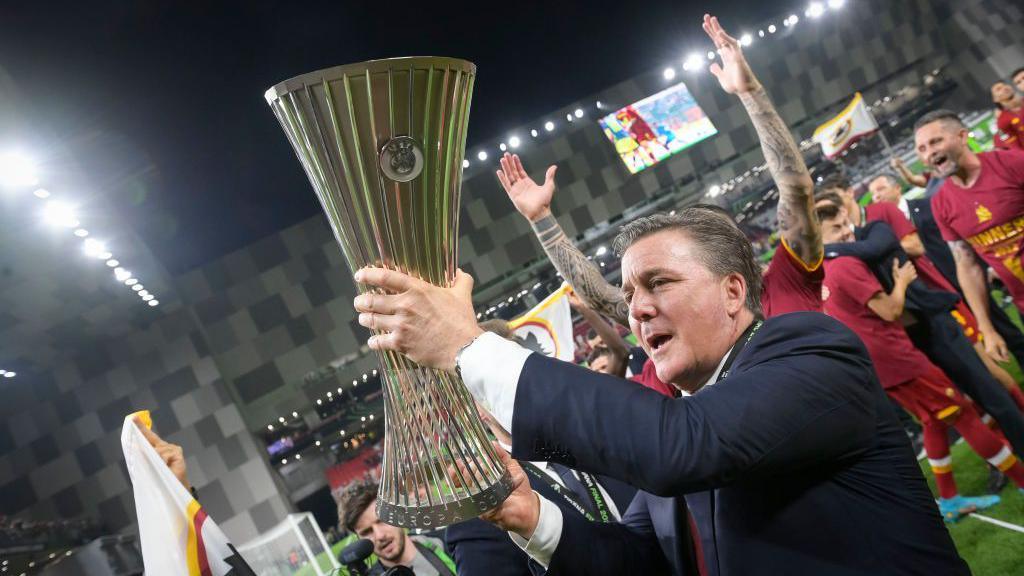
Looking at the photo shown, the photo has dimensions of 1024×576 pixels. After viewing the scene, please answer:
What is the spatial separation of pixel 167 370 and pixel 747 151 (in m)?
15.5

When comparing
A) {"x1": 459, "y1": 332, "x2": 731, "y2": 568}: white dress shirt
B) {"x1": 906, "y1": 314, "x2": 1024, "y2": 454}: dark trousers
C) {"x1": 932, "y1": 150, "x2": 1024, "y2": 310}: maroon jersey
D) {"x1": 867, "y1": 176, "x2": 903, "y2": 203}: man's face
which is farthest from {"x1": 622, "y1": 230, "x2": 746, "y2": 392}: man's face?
{"x1": 867, "y1": 176, "x2": 903, "y2": 203}: man's face

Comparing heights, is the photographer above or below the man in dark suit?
below

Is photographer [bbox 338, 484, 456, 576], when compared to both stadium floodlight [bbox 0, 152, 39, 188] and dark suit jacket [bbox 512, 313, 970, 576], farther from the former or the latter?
stadium floodlight [bbox 0, 152, 39, 188]

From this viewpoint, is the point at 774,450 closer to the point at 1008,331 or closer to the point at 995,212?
the point at 995,212

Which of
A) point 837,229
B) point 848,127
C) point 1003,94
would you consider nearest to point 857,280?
point 837,229

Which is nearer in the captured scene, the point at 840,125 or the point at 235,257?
the point at 840,125

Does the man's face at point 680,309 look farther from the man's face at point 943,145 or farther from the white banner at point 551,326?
the white banner at point 551,326

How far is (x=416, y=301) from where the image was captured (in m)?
0.80

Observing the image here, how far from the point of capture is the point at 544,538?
1142 mm

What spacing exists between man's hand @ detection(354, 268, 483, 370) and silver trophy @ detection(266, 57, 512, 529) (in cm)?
6

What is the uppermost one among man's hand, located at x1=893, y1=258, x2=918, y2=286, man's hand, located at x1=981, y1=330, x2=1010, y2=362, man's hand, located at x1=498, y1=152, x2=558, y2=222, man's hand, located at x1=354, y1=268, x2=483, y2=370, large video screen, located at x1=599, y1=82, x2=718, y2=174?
large video screen, located at x1=599, y1=82, x2=718, y2=174

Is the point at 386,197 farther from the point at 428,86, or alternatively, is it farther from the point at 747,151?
the point at 747,151

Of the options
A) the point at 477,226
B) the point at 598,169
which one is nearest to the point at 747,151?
the point at 598,169

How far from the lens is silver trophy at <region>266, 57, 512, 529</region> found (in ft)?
2.56
